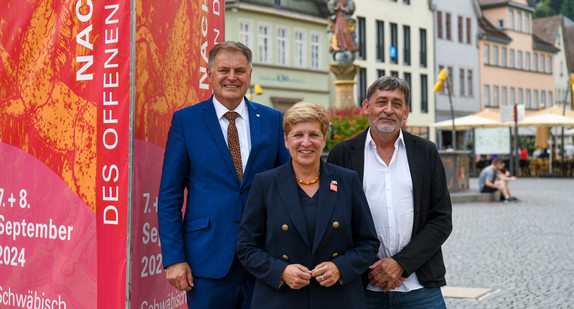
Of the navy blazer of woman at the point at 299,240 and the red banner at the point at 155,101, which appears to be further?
the red banner at the point at 155,101

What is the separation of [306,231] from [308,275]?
7.3 inches

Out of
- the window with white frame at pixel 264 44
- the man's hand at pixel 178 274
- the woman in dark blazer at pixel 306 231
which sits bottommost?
the man's hand at pixel 178 274

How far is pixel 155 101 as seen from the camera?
13.1ft

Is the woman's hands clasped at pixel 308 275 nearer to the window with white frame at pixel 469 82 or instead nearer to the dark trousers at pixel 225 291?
the dark trousers at pixel 225 291

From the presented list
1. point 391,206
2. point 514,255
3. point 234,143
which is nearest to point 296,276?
point 391,206

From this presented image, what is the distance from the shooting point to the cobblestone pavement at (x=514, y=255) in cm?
756

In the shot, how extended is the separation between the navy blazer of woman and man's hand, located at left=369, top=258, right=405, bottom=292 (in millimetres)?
183

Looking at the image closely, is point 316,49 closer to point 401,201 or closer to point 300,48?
point 300,48

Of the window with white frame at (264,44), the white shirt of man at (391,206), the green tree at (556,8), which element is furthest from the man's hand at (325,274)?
the green tree at (556,8)

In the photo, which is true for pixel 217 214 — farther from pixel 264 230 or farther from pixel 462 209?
pixel 462 209

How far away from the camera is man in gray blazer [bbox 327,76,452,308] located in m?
3.63

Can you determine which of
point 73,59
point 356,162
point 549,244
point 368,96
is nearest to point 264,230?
point 356,162

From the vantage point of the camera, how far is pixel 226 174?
146 inches

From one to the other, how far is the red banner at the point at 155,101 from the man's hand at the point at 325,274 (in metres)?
0.97
